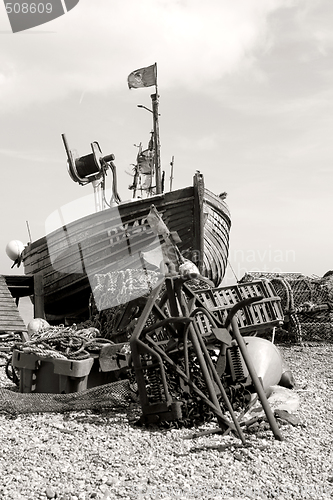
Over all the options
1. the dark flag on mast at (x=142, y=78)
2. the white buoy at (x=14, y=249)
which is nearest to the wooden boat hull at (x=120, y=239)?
the white buoy at (x=14, y=249)

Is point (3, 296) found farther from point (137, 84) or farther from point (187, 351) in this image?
point (137, 84)

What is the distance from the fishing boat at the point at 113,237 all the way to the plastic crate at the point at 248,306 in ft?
15.0

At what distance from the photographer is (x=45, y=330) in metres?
6.57

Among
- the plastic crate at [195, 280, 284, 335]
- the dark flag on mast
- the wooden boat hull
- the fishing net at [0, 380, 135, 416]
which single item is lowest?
the fishing net at [0, 380, 135, 416]

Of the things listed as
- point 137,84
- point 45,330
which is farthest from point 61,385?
point 137,84

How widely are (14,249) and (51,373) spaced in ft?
38.4

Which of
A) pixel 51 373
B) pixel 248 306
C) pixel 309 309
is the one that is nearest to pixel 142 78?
pixel 309 309

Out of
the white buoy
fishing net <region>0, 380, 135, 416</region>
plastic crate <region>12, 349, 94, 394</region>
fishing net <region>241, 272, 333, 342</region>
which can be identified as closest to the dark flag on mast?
the white buoy

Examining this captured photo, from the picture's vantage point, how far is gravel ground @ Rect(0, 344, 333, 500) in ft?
10.4

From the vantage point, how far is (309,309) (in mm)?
10250

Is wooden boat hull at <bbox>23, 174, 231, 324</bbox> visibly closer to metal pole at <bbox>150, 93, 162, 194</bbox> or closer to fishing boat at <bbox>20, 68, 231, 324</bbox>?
fishing boat at <bbox>20, 68, 231, 324</bbox>

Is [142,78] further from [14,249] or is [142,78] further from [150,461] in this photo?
[150,461]

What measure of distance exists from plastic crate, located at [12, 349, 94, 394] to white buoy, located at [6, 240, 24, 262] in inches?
444

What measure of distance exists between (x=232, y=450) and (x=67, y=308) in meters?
12.2
